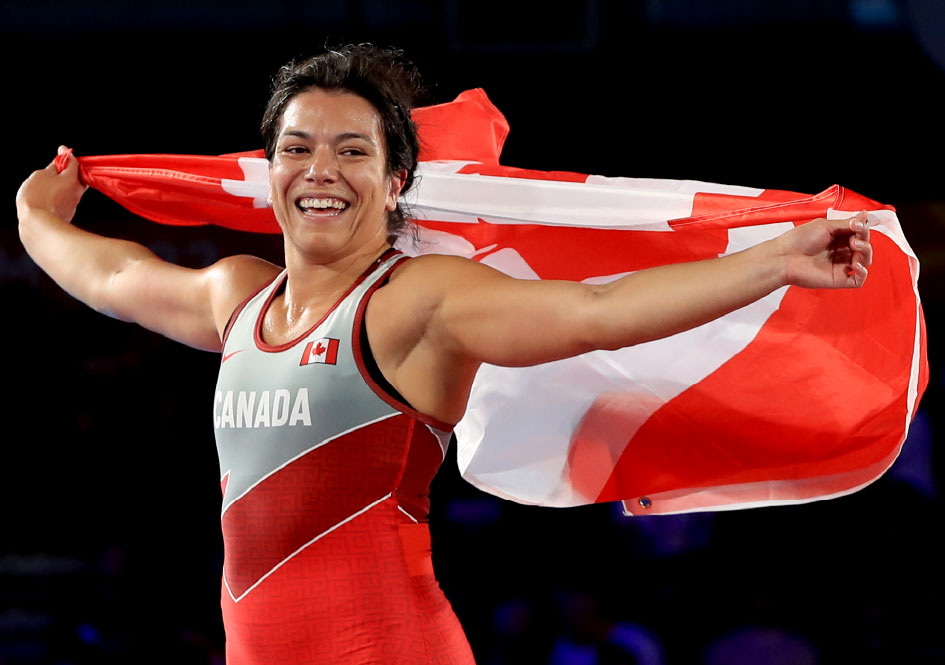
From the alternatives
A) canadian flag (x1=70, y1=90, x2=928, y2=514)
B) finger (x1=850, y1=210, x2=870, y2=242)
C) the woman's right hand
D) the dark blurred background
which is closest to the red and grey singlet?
canadian flag (x1=70, y1=90, x2=928, y2=514)

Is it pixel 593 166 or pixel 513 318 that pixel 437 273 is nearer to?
pixel 513 318

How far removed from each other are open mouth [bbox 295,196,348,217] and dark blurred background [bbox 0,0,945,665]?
9.03 feet

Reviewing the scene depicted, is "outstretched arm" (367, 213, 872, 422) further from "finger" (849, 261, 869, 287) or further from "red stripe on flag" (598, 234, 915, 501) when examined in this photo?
"red stripe on flag" (598, 234, 915, 501)

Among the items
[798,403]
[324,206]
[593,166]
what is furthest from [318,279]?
[593,166]

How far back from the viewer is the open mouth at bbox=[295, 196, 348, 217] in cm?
198

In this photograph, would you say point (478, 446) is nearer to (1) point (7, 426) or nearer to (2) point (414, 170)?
(2) point (414, 170)

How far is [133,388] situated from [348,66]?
12.1ft

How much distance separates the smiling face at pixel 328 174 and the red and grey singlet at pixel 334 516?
0.45 ft

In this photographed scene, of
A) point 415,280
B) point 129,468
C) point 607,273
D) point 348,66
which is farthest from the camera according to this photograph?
point 129,468

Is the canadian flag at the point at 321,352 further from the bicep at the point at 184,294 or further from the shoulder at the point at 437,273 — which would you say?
the bicep at the point at 184,294

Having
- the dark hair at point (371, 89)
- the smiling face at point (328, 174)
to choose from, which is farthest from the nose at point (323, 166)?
the dark hair at point (371, 89)

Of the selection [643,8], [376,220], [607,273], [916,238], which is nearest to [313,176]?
[376,220]

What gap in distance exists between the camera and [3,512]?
525 cm

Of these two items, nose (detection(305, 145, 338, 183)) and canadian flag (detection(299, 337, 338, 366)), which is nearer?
canadian flag (detection(299, 337, 338, 366))
